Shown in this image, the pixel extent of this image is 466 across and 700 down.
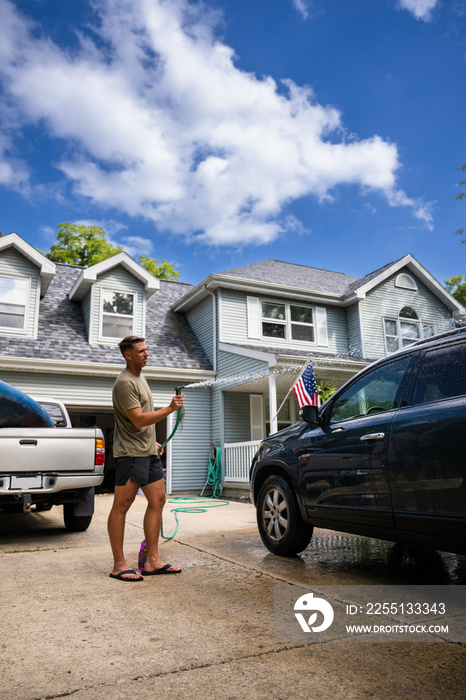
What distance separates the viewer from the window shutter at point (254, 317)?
14289mm

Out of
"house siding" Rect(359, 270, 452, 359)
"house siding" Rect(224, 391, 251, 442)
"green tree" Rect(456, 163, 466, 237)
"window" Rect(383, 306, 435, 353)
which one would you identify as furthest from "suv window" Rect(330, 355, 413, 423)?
"green tree" Rect(456, 163, 466, 237)

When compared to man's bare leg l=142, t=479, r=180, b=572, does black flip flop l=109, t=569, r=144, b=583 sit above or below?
below

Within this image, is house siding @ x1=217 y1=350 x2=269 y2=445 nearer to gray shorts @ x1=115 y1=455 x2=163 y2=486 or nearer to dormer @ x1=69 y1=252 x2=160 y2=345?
dormer @ x1=69 y1=252 x2=160 y2=345

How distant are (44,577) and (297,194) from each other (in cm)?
2198

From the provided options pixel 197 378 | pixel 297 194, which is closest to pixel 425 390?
pixel 197 378

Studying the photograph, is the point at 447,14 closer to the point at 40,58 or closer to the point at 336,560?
the point at 40,58

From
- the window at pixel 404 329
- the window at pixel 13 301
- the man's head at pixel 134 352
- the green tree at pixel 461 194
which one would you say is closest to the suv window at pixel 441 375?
the man's head at pixel 134 352

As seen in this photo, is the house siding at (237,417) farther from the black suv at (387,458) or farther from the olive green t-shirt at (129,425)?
the olive green t-shirt at (129,425)

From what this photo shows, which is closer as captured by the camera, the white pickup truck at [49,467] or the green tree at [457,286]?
the white pickup truck at [49,467]

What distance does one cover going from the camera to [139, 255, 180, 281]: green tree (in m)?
25.0

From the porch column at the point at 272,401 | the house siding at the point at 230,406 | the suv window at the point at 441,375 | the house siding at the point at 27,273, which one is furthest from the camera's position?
the house siding at the point at 230,406

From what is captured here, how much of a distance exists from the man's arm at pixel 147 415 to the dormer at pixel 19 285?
32.6 ft

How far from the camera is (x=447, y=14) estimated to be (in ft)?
41.5

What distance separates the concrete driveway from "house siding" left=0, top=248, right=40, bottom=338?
29.3 feet
